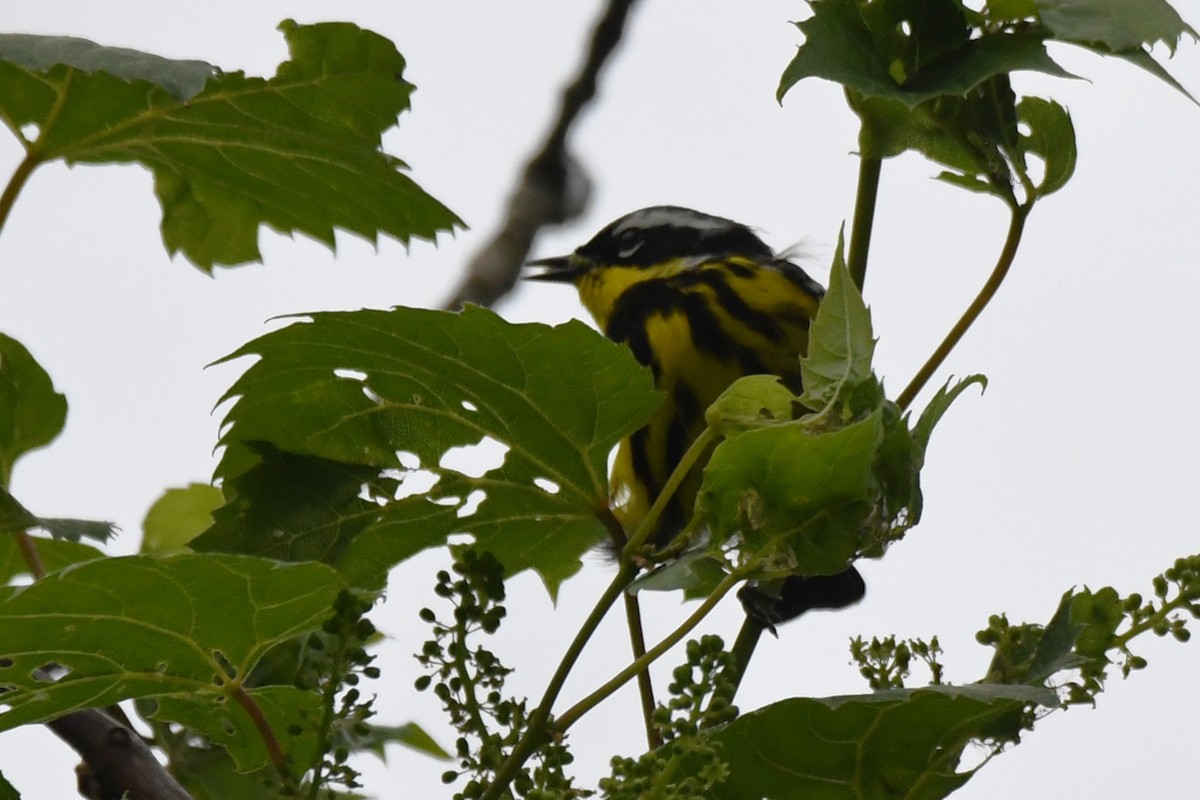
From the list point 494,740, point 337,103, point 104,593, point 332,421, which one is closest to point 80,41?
point 337,103

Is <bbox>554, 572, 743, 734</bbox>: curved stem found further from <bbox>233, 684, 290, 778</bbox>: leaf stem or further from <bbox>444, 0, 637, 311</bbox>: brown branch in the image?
<bbox>444, 0, 637, 311</bbox>: brown branch

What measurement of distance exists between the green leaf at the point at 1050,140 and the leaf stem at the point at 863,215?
189 millimetres

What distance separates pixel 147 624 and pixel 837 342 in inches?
28.4

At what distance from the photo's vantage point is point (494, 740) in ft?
4.99

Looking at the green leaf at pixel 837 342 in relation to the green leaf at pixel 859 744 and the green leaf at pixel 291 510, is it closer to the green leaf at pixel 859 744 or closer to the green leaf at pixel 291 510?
the green leaf at pixel 859 744

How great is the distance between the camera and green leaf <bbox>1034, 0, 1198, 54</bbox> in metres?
1.62

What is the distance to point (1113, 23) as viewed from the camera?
1.63m

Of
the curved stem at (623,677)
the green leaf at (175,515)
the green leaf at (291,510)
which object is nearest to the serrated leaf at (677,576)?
the curved stem at (623,677)

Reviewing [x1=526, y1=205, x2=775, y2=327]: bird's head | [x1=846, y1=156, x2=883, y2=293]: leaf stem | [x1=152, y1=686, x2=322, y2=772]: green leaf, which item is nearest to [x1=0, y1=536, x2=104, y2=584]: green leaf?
[x1=152, y1=686, x2=322, y2=772]: green leaf

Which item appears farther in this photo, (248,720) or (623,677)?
(248,720)

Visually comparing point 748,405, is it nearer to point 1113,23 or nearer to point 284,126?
point 1113,23

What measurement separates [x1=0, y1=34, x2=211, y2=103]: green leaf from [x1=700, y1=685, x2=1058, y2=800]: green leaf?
3.07 feet

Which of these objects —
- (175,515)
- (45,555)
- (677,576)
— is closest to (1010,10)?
(677,576)

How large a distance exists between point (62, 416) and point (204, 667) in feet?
1.96
